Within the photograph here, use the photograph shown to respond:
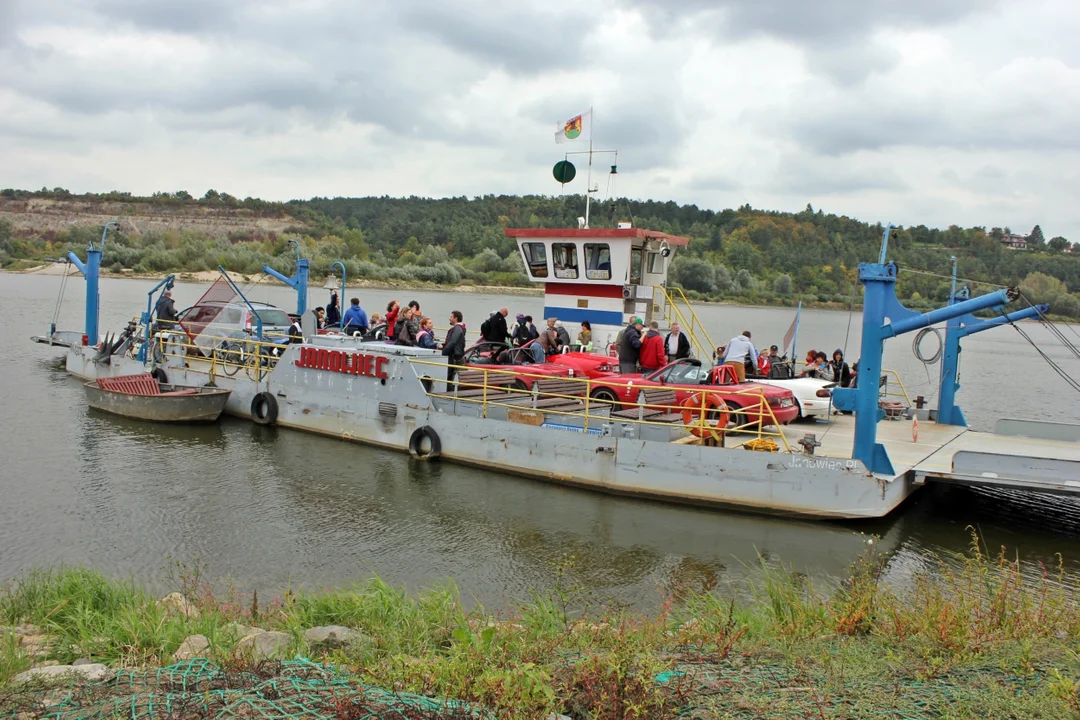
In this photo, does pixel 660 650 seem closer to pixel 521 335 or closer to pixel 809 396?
pixel 809 396

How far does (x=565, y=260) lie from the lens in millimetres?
19703

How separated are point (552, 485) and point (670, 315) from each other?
26.7ft

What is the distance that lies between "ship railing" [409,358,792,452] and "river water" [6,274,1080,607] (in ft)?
4.27

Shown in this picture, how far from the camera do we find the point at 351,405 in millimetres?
16750

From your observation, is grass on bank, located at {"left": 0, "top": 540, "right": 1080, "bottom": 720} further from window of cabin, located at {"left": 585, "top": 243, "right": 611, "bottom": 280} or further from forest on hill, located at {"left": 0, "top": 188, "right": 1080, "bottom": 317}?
forest on hill, located at {"left": 0, "top": 188, "right": 1080, "bottom": 317}

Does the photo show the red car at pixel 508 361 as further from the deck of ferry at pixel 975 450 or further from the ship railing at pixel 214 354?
the ship railing at pixel 214 354

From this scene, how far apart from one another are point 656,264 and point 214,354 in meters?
11.2

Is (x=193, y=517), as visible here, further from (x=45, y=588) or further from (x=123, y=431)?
(x=123, y=431)

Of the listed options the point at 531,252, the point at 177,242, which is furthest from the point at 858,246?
the point at 531,252

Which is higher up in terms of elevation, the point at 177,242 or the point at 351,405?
the point at 177,242

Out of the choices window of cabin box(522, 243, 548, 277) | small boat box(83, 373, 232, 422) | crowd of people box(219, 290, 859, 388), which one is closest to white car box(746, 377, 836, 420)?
crowd of people box(219, 290, 859, 388)

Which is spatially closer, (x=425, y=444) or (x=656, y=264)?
(x=425, y=444)

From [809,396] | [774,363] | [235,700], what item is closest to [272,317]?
[774,363]

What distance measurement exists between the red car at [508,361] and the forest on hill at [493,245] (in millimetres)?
47632
